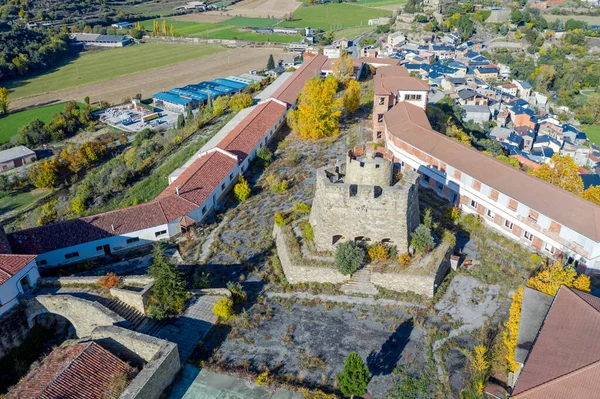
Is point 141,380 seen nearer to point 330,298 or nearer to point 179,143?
point 330,298

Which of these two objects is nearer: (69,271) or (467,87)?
(69,271)

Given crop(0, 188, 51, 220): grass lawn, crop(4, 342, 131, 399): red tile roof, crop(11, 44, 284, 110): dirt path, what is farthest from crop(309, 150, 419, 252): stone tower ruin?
crop(11, 44, 284, 110): dirt path

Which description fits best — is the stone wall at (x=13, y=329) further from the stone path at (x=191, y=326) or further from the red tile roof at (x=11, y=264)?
the stone path at (x=191, y=326)

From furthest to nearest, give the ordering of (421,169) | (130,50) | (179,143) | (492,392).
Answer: (130,50)
(179,143)
(421,169)
(492,392)

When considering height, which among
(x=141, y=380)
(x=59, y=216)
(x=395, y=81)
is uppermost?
(x=395, y=81)

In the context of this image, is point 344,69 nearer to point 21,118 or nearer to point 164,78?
point 164,78

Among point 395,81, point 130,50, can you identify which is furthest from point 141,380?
point 130,50

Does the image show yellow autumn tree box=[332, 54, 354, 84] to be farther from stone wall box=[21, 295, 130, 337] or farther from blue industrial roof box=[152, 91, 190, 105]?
stone wall box=[21, 295, 130, 337]
